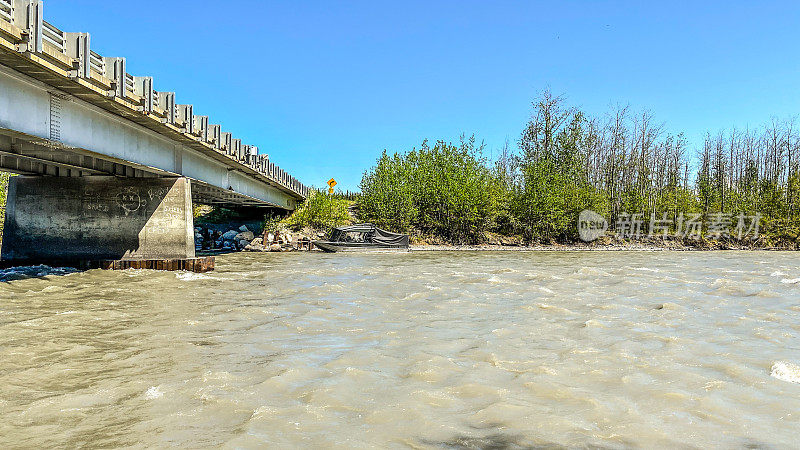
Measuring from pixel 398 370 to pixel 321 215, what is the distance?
43.9 meters

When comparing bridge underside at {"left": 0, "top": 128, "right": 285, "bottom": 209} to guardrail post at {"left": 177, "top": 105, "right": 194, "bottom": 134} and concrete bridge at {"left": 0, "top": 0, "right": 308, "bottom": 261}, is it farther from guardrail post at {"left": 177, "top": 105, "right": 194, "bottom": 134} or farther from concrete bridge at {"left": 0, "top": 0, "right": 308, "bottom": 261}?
guardrail post at {"left": 177, "top": 105, "right": 194, "bottom": 134}

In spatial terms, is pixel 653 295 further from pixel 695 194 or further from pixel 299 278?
pixel 695 194

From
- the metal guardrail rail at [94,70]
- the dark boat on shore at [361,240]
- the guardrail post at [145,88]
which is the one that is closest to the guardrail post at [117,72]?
the metal guardrail rail at [94,70]

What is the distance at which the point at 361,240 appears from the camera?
131 ft

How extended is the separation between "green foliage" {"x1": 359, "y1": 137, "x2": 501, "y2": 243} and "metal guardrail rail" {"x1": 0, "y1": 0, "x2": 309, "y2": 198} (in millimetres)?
26712

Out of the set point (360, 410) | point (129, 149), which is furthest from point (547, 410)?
point (129, 149)

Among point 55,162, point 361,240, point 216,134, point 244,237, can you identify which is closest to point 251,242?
point 244,237

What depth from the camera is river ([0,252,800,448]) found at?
496 centimetres

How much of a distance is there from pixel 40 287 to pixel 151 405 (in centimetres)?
1283

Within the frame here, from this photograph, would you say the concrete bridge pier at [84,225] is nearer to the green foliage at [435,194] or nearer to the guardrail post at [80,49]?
the guardrail post at [80,49]

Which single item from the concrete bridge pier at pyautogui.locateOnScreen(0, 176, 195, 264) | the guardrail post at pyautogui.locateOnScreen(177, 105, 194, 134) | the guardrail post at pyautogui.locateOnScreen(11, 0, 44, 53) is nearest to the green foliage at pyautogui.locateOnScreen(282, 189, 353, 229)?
the concrete bridge pier at pyautogui.locateOnScreen(0, 176, 195, 264)

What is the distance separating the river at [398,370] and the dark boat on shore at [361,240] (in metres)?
23.9

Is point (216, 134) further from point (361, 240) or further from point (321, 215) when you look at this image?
point (321, 215)

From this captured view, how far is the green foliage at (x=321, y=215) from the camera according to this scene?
164ft
